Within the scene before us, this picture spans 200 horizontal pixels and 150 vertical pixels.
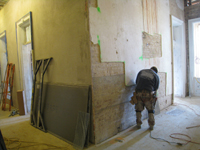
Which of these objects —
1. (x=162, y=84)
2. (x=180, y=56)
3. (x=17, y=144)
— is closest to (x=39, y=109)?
(x=17, y=144)

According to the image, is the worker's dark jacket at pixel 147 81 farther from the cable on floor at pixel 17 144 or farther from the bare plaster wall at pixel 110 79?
the cable on floor at pixel 17 144

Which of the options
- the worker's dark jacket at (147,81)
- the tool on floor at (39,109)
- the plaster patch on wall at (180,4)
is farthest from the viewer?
the plaster patch on wall at (180,4)

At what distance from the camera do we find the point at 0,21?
19.4 ft

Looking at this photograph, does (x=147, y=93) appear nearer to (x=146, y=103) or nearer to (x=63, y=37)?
(x=146, y=103)

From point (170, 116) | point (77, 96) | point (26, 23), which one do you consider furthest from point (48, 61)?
point (170, 116)

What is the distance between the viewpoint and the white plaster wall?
2.56 metres

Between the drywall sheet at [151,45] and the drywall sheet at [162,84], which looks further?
the drywall sheet at [162,84]

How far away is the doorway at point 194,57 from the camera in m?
5.50

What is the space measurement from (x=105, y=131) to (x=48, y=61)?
197 centimetres

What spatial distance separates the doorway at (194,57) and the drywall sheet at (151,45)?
2222mm

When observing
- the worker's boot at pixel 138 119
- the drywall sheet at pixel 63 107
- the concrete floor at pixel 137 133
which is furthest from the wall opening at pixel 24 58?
the worker's boot at pixel 138 119

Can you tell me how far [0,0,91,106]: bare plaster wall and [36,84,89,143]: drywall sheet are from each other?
169mm

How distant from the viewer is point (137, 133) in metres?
2.84

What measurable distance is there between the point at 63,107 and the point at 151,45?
2783 mm
